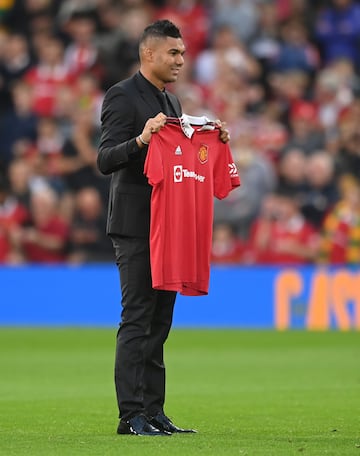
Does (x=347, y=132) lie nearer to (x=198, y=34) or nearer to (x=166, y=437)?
(x=198, y=34)

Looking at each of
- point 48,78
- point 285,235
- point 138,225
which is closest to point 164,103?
point 138,225

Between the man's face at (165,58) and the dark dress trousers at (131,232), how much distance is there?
11 centimetres

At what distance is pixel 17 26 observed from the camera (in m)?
23.5

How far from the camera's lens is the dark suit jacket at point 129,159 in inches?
316

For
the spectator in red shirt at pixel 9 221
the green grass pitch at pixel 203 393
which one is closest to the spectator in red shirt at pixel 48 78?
the spectator in red shirt at pixel 9 221

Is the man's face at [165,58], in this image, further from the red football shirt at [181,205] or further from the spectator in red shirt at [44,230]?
the spectator in red shirt at [44,230]

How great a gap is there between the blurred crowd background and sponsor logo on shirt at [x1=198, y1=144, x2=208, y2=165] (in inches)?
446

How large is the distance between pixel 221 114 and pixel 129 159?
13619 millimetres

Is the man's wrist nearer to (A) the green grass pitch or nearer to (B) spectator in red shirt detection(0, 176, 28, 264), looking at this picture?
(A) the green grass pitch

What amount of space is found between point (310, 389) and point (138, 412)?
3800 mm

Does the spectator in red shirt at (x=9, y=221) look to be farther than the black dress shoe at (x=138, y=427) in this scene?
Yes

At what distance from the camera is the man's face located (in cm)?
813

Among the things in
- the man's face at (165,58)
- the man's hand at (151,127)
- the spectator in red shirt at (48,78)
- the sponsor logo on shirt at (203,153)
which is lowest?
the sponsor logo on shirt at (203,153)

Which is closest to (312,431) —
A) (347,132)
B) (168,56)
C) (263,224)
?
(168,56)
